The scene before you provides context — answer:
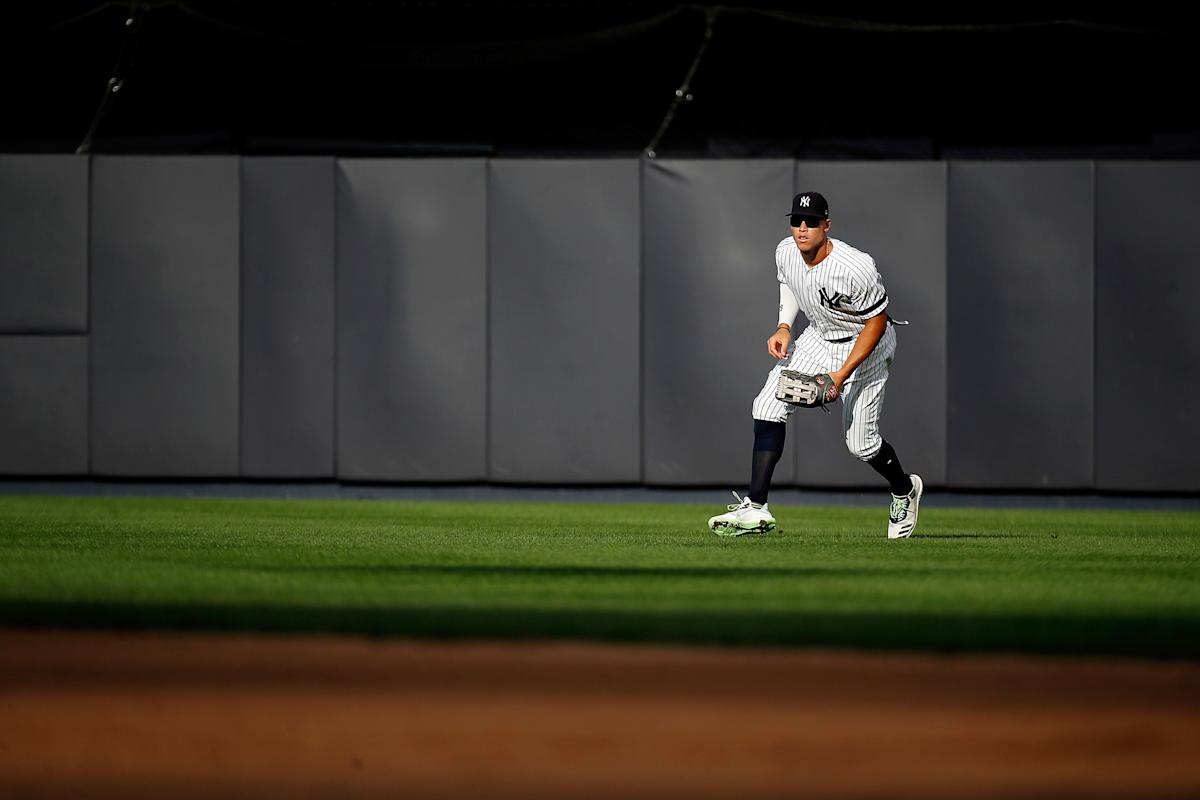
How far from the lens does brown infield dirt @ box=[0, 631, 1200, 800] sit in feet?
10.3

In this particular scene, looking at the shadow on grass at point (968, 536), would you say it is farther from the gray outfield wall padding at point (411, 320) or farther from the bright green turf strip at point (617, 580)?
the gray outfield wall padding at point (411, 320)

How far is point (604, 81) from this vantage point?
1379 cm

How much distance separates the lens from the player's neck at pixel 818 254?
809cm

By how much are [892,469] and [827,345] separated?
710 mm

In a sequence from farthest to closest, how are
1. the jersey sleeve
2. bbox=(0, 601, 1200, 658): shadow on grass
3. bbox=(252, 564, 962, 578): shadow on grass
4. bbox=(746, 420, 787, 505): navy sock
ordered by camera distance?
bbox=(746, 420, 787, 505): navy sock < the jersey sleeve < bbox=(252, 564, 962, 578): shadow on grass < bbox=(0, 601, 1200, 658): shadow on grass

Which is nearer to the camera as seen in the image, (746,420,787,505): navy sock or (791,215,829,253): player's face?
(791,215,829,253): player's face

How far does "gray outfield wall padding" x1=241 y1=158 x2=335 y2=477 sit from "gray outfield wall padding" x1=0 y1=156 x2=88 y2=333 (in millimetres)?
1237

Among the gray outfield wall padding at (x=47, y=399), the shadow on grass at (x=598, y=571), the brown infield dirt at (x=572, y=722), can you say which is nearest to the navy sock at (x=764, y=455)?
the shadow on grass at (x=598, y=571)

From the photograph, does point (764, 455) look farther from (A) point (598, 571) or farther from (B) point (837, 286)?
(A) point (598, 571)

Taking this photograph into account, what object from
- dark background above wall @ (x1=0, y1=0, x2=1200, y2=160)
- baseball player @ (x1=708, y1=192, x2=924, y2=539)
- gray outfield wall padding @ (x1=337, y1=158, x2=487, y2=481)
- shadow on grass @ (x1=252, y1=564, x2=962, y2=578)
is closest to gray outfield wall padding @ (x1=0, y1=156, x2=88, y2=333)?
dark background above wall @ (x1=0, y1=0, x2=1200, y2=160)

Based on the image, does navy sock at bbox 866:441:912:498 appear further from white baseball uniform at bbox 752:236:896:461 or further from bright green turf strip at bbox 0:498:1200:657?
bright green turf strip at bbox 0:498:1200:657

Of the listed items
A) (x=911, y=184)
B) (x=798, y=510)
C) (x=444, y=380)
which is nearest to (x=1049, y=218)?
(x=911, y=184)

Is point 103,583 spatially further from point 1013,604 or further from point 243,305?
point 243,305

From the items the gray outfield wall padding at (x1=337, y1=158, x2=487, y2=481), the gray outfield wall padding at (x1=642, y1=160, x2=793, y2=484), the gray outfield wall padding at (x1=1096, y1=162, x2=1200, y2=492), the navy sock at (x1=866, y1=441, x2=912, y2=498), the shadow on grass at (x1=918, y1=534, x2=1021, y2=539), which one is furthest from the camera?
the gray outfield wall padding at (x1=337, y1=158, x2=487, y2=481)
